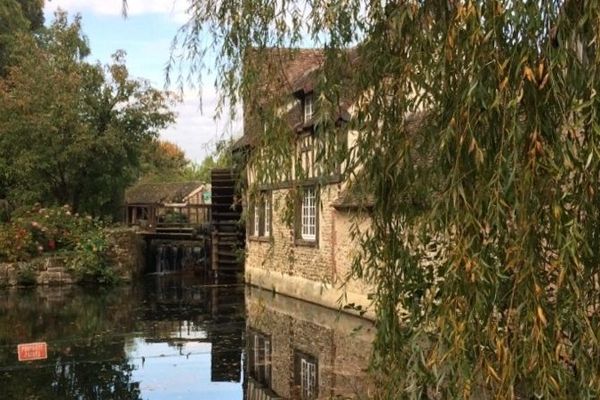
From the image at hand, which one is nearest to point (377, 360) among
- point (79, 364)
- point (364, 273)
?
point (364, 273)

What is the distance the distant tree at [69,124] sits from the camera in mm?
21016

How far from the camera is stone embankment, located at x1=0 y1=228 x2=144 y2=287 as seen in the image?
61.5 ft

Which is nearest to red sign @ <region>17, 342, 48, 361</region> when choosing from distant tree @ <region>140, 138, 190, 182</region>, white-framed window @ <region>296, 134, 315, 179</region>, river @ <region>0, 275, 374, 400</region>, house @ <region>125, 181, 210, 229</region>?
river @ <region>0, 275, 374, 400</region>

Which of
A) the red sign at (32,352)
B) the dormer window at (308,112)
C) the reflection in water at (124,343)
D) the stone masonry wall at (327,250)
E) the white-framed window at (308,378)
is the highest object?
the dormer window at (308,112)

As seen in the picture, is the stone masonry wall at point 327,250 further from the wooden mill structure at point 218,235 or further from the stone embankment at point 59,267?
the stone embankment at point 59,267

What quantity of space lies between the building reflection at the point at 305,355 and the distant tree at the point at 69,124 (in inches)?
412

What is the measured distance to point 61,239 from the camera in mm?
20500

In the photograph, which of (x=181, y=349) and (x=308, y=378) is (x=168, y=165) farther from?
(x=308, y=378)

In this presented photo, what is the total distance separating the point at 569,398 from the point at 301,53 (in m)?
2.12

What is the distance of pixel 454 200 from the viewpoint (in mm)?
2373

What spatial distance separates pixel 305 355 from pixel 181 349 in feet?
6.71

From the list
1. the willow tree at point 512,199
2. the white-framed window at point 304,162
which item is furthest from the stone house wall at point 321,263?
the willow tree at point 512,199

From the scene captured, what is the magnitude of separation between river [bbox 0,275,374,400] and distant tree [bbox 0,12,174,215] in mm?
6289

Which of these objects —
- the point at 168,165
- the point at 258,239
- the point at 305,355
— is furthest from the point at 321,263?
the point at 168,165
